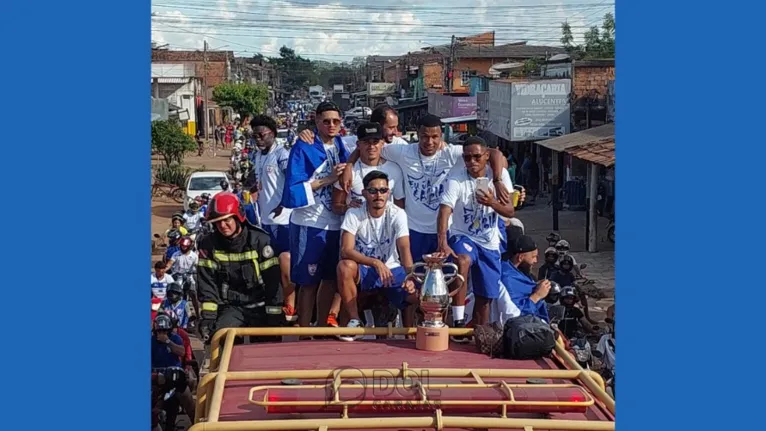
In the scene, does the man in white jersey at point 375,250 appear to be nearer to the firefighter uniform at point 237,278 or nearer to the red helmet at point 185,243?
the firefighter uniform at point 237,278

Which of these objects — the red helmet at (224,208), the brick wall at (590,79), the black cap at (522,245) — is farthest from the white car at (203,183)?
the red helmet at (224,208)

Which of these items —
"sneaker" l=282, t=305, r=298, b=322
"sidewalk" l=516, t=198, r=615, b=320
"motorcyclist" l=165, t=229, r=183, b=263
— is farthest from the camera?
"sidewalk" l=516, t=198, r=615, b=320

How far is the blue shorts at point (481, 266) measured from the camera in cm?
522

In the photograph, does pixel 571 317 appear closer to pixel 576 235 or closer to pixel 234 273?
pixel 234 273

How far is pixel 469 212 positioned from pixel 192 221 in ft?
23.9

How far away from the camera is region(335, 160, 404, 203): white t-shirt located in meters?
5.30

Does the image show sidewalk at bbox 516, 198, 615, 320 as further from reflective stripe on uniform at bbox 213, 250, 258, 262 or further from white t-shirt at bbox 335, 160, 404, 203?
reflective stripe on uniform at bbox 213, 250, 258, 262

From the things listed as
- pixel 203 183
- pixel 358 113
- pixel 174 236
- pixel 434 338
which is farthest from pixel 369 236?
pixel 203 183

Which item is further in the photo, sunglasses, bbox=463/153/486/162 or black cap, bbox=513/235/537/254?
black cap, bbox=513/235/537/254

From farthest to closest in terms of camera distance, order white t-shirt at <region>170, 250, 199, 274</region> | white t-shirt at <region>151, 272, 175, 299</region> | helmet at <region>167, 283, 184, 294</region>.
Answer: white t-shirt at <region>170, 250, 199, 274</region>, white t-shirt at <region>151, 272, 175, 299</region>, helmet at <region>167, 283, 184, 294</region>

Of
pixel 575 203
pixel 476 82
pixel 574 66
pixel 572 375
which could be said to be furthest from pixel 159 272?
pixel 476 82

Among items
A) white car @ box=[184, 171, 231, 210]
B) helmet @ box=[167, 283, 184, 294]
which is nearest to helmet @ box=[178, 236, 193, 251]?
helmet @ box=[167, 283, 184, 294]

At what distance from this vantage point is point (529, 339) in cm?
409

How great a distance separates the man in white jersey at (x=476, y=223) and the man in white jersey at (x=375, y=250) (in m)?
0.27
